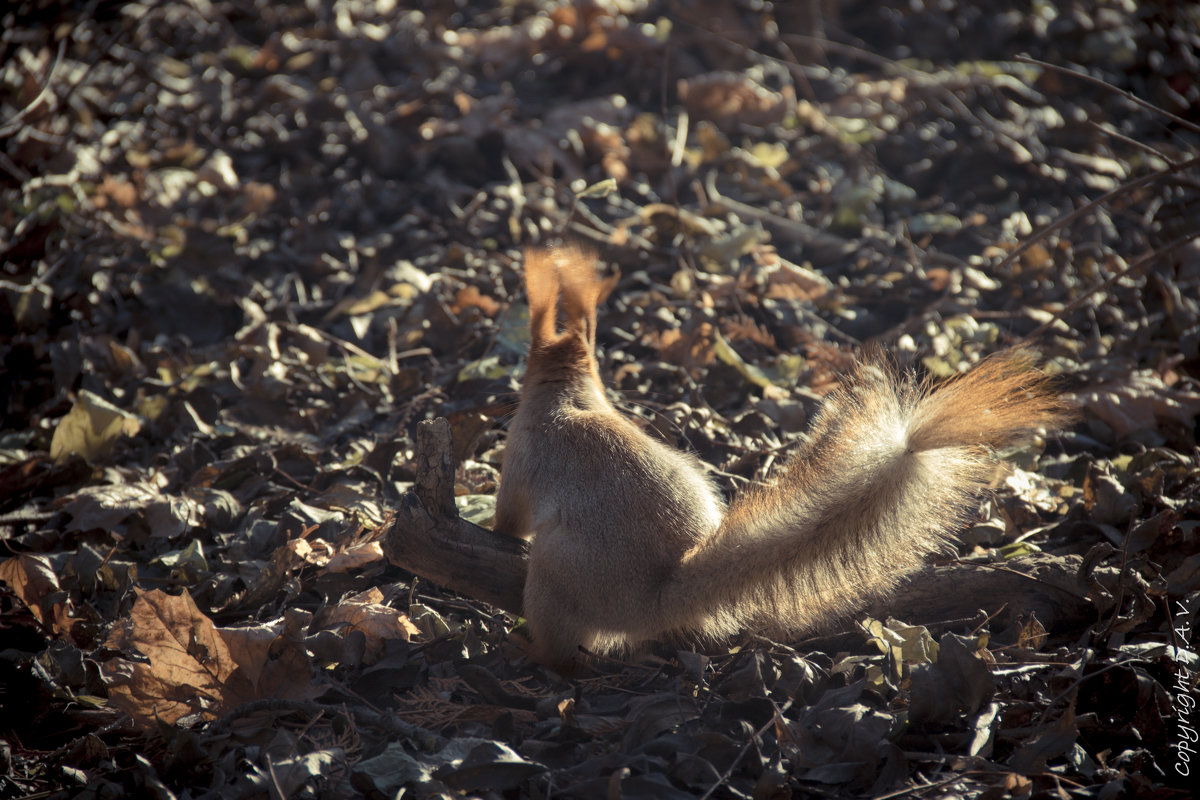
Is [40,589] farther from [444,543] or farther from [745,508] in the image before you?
[745,508]

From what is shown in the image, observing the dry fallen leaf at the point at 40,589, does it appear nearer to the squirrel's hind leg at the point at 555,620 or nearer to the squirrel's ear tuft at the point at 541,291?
the squirrel's hind leg at the point at 555,620

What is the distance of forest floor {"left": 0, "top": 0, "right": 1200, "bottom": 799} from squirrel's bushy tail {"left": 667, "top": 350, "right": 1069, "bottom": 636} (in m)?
0.24

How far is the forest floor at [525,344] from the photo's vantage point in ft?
7.31

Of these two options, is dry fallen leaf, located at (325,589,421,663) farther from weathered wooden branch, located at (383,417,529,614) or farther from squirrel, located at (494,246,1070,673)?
squirrel, located at (494,246,1070,673)

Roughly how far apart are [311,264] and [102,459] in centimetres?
183

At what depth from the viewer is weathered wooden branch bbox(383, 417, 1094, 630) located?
100 inches

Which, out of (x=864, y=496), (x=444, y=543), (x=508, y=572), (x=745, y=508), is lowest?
(x=508, y=572)

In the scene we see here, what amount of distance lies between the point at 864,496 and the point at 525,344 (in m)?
2.41

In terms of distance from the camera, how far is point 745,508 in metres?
2.36

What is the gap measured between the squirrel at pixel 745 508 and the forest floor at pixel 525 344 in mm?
188

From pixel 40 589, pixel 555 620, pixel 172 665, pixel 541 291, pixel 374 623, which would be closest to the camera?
pixel 172 665

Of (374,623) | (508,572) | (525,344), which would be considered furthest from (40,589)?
(525,344)

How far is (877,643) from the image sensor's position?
245cm

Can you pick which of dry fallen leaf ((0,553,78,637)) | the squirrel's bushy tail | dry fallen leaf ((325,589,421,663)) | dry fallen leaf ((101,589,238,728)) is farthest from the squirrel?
dry fallen leaf ((0,553,78,637))
